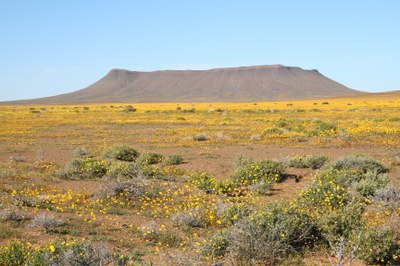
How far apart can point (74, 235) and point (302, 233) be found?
13.8 feet

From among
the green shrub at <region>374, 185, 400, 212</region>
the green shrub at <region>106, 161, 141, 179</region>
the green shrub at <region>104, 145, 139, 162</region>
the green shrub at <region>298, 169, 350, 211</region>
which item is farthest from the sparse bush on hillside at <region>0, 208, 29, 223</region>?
the green shrub at <region>104, 145, 139, 162</region>

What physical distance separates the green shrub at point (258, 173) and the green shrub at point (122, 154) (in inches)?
Answer: 240

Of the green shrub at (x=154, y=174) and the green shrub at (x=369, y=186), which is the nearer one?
the green shrub at (x=369, y=186)

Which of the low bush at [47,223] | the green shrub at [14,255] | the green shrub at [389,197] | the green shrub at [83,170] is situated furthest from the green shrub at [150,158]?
the green shrub at [14,255]

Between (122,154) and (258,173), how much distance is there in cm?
695

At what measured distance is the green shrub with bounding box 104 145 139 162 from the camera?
57.4ft

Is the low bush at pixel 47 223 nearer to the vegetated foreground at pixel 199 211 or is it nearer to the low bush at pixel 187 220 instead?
the vegetated foreground at pixel 199 211

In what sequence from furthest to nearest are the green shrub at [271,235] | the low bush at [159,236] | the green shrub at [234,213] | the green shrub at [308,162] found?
the green shrub at [308,162], the green shrub at [234,213], the low bush at [159,236], the green shrub at [271,235]

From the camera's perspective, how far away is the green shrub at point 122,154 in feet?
57.4

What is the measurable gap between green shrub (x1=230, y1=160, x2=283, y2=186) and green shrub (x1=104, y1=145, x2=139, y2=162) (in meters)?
6.11

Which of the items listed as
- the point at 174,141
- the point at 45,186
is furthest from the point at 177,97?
the point at 45,186

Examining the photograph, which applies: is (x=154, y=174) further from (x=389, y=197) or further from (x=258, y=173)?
(x=389, y=197)

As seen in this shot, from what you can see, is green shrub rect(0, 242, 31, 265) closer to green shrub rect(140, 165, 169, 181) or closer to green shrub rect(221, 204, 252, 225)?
green shrub rect(221, 204, 252, 225)

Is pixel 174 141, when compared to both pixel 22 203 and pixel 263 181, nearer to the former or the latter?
pixel 263 181
